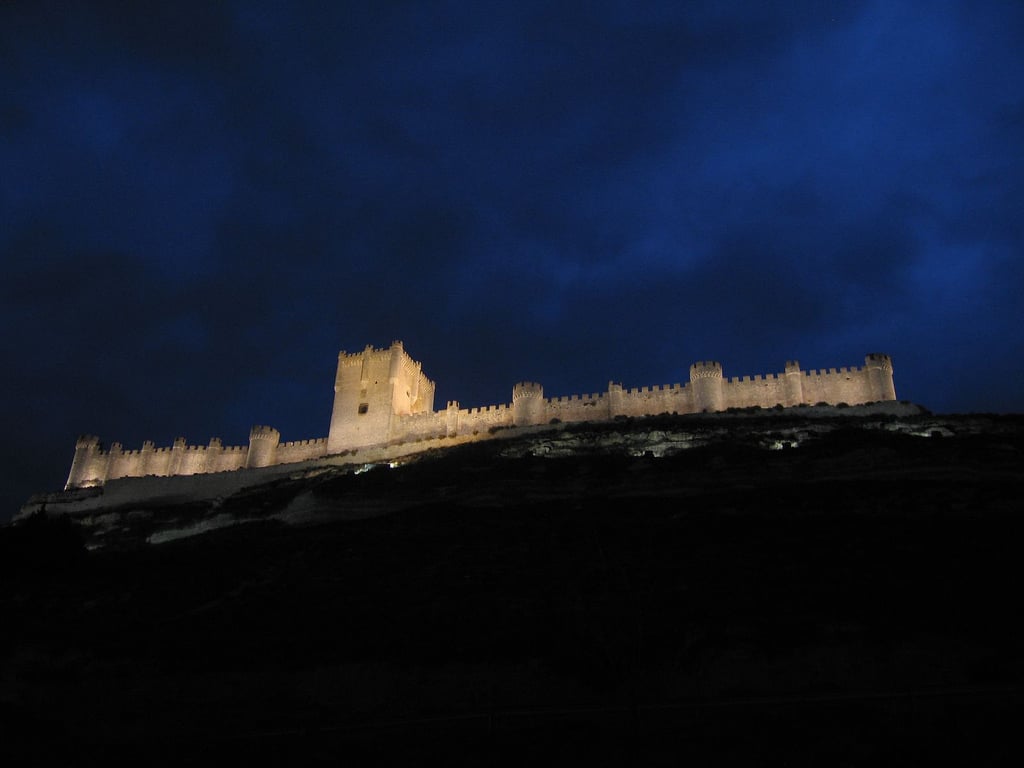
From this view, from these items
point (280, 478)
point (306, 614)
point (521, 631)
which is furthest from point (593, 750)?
point (280, 478)

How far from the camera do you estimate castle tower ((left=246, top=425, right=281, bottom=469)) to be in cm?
5522

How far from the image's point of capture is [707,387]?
46031mm

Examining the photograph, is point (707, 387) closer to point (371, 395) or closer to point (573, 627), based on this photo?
point (371, 395)

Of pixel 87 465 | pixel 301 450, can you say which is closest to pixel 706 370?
pixel 301 450

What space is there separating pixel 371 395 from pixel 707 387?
1023 inches

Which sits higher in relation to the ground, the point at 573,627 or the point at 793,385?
the point at 793,385

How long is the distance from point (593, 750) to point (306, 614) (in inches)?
397

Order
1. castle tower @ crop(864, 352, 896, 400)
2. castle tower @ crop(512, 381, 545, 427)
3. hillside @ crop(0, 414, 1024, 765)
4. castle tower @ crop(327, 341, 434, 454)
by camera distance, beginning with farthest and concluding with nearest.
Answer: castle tower @ crop(327, 341, 434, 454) < castle tower @ crop(512, 381, 545, 427) < castle tower @ crop(864, 352, 896, 400) < hillside @ crop(0, 414, 1024, 765)

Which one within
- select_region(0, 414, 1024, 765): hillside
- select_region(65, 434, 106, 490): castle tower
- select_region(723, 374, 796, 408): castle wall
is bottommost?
select_region(0, 414, 1024, 765): hillside

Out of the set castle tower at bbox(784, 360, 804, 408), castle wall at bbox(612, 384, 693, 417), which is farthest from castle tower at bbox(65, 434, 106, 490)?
castle tower at bbox(784, 360, 804, 408)

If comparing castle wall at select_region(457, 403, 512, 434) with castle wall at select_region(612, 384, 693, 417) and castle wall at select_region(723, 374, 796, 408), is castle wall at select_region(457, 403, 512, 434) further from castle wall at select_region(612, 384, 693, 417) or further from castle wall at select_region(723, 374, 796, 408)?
castle wall at select_region(723, 374, 796, 408)

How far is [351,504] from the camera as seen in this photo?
112ft

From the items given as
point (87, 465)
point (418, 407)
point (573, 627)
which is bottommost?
point (573, 627)

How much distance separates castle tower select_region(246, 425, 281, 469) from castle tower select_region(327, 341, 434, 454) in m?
4.35
